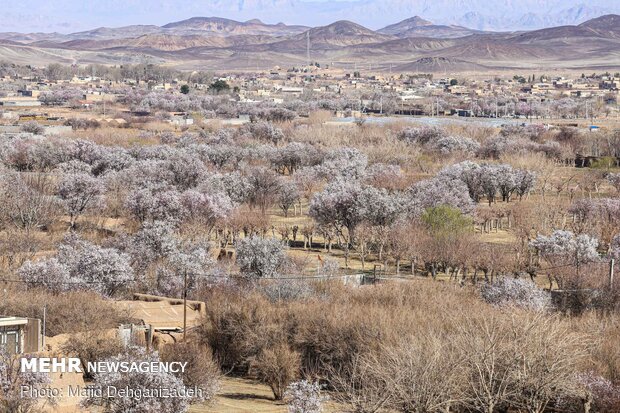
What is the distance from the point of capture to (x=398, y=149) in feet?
229

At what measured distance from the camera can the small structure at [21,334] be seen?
22922 mm

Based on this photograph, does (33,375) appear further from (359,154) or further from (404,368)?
(359,154)

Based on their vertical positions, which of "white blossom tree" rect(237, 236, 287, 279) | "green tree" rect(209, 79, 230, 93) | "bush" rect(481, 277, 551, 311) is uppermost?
"bush" rect(481, 277, 551, 311)

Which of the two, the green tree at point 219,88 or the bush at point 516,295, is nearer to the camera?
the bush at point 516,295

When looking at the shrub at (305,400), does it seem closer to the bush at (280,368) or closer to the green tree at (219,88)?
the bush at (280,368)

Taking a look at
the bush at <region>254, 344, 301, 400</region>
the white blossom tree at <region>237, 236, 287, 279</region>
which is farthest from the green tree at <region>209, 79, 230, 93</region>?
the bush at <region>254, 344, 301, 400</region>

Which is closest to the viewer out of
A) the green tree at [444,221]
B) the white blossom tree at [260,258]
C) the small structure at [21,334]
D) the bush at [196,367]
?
the bush at [196,367]

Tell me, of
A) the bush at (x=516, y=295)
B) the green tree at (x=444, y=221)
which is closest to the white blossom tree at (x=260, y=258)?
the bush at (x=516, y=295)

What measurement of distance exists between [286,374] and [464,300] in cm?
563

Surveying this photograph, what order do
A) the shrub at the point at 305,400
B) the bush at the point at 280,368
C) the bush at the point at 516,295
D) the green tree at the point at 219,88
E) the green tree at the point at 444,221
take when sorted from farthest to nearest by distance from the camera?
the green tree at the point at 219,88 < the green tree at the point at 444,221 < the bush at the point at 516,295 < the bush at the point at 280,368 < the shrub at the point at 305,400

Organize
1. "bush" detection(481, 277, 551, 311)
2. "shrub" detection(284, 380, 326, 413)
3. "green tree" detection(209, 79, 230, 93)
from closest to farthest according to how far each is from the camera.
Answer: "shrub" detection(284, 380, 326, 413) → "bush" detection(481, 277, 551, 311) → "green tree" detection(209, 79, 230, 93)

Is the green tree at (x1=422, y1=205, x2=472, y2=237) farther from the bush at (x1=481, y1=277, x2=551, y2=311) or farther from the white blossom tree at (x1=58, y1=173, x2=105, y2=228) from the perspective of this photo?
the white blossom tree at (x1=58, y1=173, x2=105, y2=228)

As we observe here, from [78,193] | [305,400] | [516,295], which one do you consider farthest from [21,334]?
[78,193]

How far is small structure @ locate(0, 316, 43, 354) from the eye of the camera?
22.9 metres
